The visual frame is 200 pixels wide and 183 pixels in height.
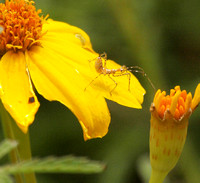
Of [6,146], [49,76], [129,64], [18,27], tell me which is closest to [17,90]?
[49,76]

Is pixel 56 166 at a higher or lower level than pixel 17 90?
higher

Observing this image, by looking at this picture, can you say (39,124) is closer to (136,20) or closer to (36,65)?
(136,20)

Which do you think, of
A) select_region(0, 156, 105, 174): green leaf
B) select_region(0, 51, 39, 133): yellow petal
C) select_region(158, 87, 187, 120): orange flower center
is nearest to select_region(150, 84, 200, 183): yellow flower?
select_region(158, 87, 187, 120): orange flower center

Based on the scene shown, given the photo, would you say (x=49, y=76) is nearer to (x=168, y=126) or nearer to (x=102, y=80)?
(x=102, y=80)

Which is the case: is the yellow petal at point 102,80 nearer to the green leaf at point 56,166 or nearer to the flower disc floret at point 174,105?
the flower disc floret at point 174,105

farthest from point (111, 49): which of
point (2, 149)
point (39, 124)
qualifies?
point (2, 149)

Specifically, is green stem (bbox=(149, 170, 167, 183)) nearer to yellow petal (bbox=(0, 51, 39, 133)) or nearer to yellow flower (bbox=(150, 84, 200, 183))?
yellow flower (bbox=(150, 84, 200, 183))
